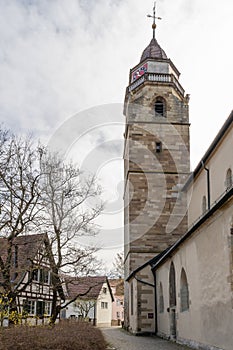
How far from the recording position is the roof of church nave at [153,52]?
33344 mm

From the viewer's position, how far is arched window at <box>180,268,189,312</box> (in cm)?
1747

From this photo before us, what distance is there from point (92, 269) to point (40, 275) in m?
11.9

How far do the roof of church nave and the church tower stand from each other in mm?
336

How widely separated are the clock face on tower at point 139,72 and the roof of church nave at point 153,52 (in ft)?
2.16

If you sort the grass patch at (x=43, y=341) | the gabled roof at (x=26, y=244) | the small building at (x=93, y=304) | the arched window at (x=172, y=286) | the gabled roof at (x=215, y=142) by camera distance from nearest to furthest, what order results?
the grass patch at (x=43, y=341), the gabled roof at (x=26, y=244), the gabled roof at (x=215, y=142), the arched window at (x=172, y=286), the small building at (x=93, y=304)

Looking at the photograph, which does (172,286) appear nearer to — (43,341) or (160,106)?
(43,341)

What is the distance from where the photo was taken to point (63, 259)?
20.7 metres

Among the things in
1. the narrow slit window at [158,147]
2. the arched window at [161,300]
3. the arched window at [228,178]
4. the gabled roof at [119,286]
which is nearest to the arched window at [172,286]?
the arched window at [161,300]

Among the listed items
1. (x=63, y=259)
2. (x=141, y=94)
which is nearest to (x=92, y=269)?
(x=63, y=259)

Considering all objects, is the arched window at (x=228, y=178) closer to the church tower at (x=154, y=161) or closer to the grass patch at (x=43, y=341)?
the grass patch at (x=43, y=341)

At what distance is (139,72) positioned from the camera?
110ft

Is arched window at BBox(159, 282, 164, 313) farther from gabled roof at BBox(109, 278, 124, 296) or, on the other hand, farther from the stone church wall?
gabled roof at BBox(109, 278, 124, 296)

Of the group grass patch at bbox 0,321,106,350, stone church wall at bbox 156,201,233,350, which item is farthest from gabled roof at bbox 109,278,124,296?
grass patch at bbox 0,321,106,350

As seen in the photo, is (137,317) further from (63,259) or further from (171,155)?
(171,155)
